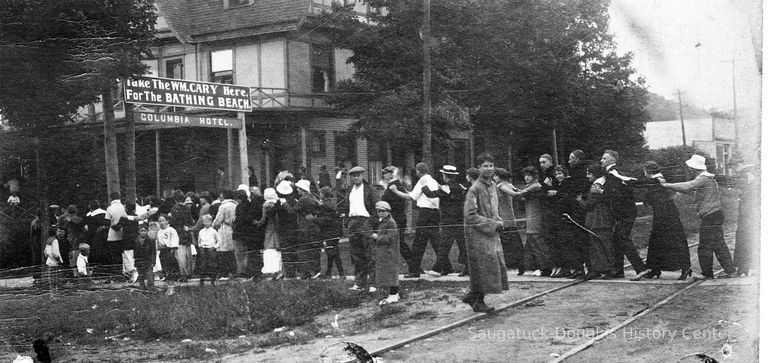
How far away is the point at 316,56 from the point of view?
29.3 feet

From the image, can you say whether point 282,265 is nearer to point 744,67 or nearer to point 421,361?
point 421,361

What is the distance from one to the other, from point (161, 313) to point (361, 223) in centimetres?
255

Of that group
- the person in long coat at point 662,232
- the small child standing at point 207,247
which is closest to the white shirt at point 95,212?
the small child standing at point 207,247

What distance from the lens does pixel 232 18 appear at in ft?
31.4

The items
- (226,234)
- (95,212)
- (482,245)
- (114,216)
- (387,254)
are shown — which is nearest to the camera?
(482,245)

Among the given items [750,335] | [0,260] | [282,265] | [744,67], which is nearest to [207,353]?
[0,260]

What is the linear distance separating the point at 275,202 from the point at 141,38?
2707 mm

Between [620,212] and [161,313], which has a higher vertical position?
[620,212]

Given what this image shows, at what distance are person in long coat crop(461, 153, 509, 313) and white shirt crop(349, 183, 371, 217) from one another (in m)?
1.98

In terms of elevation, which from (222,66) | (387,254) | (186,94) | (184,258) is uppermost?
(222,66)

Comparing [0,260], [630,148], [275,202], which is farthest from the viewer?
[275,202]

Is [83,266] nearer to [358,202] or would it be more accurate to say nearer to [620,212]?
[358,202]

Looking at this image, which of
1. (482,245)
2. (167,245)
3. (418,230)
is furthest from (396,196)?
(167,245)

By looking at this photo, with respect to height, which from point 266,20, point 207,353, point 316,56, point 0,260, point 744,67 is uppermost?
point 266,20
